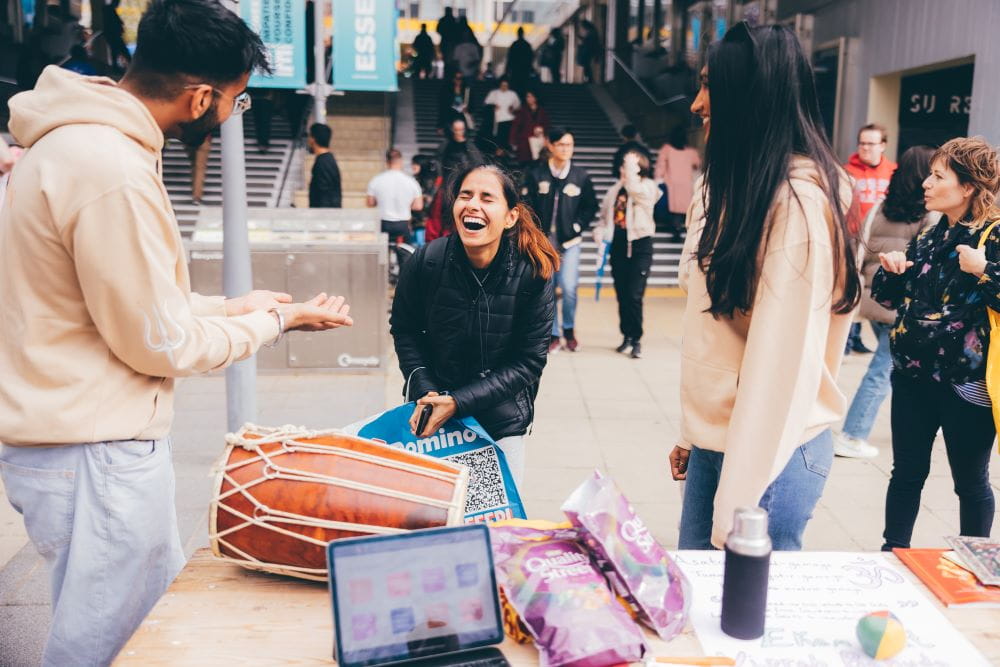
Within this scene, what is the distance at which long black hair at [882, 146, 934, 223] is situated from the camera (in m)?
4.73

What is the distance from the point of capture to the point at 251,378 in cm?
462

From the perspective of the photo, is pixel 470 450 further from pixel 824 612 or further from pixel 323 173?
pixel 323 173

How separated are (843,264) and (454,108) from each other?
14492mm

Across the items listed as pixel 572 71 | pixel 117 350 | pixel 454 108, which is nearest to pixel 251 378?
pixel 117 350

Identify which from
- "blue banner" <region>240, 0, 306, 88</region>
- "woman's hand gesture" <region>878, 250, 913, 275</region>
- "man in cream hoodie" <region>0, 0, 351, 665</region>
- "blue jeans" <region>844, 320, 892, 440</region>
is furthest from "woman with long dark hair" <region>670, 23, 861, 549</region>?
"blue banner" <region>240, 0, 306, 88</region>

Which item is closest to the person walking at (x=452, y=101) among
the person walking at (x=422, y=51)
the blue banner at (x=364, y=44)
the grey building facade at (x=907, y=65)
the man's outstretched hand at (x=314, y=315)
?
the person walking at (x=422, y=51)

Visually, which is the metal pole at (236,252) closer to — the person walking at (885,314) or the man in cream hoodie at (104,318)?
the man in cream hoodie at (104,318)

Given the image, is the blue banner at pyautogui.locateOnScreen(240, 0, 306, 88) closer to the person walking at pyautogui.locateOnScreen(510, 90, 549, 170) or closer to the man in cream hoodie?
the person walking at pyautogui.locateOnScreen(510, 90, 549, 170)

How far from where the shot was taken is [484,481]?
8.24ft

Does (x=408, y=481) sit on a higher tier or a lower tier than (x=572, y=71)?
lower

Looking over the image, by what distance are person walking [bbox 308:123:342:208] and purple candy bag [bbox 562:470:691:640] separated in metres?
7.97

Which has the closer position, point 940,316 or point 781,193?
point 781,193

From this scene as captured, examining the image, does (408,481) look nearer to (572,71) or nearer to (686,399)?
(686,399)

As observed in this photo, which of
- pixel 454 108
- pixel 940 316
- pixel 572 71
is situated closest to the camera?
pixel 940 316
